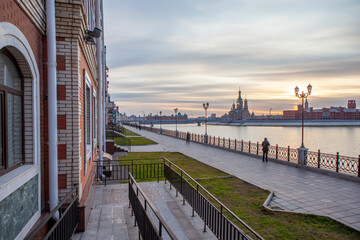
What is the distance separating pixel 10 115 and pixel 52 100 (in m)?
0.92

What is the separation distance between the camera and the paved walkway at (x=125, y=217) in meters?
5.30

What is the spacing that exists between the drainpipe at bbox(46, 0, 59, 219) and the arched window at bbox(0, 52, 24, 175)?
0.52 meters

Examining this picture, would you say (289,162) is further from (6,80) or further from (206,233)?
(6,80)

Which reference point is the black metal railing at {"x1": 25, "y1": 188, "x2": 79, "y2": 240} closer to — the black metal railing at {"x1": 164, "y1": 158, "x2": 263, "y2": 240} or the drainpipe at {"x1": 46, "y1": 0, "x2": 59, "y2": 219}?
the drainpipe at {"x1": 46, "y1": 0, "x2": 59, "y2": 219}

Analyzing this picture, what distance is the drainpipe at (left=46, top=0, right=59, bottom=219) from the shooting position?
4.49 meters

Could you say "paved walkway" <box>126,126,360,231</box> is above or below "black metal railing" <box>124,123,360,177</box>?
below

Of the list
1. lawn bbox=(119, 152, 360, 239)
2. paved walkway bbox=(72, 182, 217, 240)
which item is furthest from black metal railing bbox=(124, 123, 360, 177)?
Result: paved walkway bbox=(72, 182, 217, 240)

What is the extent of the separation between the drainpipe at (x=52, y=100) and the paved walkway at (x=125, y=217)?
1.29 meters

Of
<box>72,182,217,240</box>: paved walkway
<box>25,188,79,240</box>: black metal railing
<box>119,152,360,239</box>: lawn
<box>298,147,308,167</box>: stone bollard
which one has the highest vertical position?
<box>25,188,79,240</box>: black metal railing

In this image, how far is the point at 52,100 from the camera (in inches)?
179

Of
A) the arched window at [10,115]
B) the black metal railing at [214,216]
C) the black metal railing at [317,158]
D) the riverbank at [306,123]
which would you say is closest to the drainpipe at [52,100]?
the arched window at [10,115]

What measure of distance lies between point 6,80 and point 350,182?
491 inches

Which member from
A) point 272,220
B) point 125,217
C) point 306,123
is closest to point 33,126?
point 125,217

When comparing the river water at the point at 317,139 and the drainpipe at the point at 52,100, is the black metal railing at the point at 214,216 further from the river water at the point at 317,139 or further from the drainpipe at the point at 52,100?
the river water at the point at 317,139
